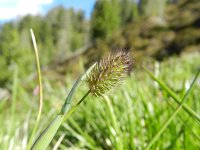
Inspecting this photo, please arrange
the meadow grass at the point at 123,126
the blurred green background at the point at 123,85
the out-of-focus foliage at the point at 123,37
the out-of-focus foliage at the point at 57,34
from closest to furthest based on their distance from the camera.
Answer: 1. the meadow grass at the point at 123,126
2. the blurred green background at the point at 123,85
3. the out-of-focus foliage at the point at 123,37
4. the out-of-focus foliage at the point at 57,34

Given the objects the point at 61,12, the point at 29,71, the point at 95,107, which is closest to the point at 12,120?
the point at 95,107

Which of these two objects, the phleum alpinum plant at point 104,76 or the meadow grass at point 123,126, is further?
the meadow grass at point 123,126

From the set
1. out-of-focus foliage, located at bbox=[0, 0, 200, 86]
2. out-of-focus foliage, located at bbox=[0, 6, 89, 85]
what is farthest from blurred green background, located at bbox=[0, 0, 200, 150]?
out-of-focus foliage, located at bbox=[0, 6, 89, 85]

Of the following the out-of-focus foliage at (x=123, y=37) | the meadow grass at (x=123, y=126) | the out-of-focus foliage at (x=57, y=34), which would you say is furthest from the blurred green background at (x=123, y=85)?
the out-of-focus foliage at (x=57, y=34)

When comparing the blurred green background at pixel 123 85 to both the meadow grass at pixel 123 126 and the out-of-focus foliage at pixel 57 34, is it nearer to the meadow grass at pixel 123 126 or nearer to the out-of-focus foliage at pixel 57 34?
the meadow grass at pixel 123 126

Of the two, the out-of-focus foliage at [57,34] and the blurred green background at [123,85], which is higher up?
the out-of-focus foliage at [57,34]

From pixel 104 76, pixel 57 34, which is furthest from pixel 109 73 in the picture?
pixel 57 34
